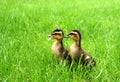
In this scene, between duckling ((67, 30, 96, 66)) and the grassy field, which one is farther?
duckling ((67, 30, 96, 66))

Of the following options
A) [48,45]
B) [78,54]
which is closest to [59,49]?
[78,54]

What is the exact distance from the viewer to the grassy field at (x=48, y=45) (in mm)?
3385

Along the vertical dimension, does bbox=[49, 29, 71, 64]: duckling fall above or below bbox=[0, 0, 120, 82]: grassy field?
above

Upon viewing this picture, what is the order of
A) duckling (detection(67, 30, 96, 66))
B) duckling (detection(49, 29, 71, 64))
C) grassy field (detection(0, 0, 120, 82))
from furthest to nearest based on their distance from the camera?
duckling (detection(49, 29, 71, 64)) < duckling (detection(67, 30, 96, 66)) < grassy field (detection(0, 0, 120, 82))

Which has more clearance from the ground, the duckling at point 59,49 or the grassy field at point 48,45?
the duckling at point 59,49

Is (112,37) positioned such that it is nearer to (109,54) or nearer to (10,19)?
(109,54)

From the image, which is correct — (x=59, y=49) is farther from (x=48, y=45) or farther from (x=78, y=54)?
(x=48, y=45)

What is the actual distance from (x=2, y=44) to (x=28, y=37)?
711mm

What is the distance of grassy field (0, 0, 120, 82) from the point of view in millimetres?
3385

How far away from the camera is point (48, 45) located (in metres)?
4.48

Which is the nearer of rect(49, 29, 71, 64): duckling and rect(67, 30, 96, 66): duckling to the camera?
rect(67, 30, 96, 66): duckling

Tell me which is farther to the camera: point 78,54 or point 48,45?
point 48,45

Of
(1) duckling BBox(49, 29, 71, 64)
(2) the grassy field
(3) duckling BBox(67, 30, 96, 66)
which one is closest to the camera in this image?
(2) the grassy field

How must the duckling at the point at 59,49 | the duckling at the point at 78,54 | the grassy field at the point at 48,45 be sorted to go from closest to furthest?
the grassy field at the point at 48,45 → the duckling at the point at 78,54 → the duckling at the point at 59,49
